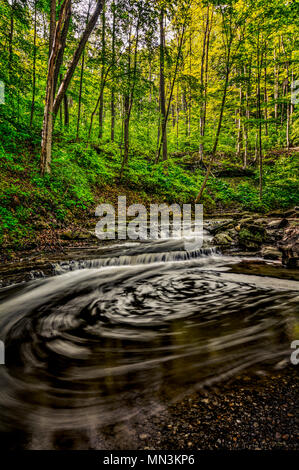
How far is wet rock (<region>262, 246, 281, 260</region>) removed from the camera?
6.83 meters

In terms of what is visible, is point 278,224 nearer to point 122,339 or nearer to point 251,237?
point 251,237

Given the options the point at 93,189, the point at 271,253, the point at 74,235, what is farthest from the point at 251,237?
the point at 93,189

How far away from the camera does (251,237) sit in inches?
317

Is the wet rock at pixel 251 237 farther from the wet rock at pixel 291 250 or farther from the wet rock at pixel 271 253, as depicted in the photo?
the wet rock at pixel 291 250

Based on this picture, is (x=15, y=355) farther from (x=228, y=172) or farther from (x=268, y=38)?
(x=228, y=172)

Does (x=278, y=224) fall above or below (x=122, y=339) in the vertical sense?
above

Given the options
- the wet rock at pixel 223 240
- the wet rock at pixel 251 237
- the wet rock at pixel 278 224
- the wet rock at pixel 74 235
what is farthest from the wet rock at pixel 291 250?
the wet rock at pixel 74 235

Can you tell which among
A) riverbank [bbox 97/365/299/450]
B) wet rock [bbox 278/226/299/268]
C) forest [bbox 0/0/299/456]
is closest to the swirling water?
forest [bbox 0/0/299/456]

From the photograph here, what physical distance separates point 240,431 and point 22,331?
3172mm

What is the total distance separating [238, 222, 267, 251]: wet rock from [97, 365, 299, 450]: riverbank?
21.3ft

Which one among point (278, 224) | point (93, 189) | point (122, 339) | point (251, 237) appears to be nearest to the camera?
point (122, 339)

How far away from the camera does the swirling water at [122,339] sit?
1.94m

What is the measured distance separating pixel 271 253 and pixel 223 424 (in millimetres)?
6415

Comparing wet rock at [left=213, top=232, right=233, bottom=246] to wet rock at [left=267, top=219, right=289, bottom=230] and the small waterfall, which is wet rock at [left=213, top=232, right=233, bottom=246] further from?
wet rock at [left=267, top=219, right=289, bottom=230]
